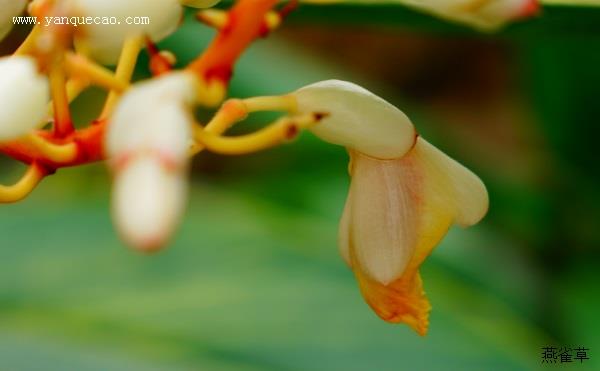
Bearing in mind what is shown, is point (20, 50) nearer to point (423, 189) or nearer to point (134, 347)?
point (423, 189)

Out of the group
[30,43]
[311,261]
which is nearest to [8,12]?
[30,43]

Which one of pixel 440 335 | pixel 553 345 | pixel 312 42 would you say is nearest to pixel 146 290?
pixel 440 335

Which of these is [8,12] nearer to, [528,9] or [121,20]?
[121,20]

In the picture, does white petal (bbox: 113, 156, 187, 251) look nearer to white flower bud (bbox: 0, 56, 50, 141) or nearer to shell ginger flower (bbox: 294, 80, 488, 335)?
white flower bud (bbox: 0, 56, 50, 141)

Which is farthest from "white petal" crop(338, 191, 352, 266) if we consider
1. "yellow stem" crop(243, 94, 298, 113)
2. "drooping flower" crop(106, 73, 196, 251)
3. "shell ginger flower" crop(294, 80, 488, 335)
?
"drooping flower" crop(106, 73, 196, 251)

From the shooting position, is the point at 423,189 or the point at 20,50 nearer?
the point at 20,50

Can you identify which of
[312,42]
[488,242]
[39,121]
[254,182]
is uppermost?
[312,42]

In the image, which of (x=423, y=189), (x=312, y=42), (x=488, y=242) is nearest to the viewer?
(x=423, y=189)
